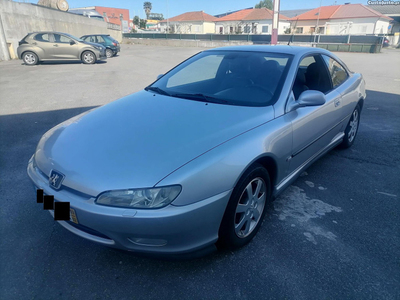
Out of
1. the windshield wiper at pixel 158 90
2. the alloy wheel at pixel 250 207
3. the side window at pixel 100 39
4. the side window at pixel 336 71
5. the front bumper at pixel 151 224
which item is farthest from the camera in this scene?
the side window at pixel 100 39

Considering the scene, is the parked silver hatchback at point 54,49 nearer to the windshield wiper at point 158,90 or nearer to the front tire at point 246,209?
the windshield wiper at point 158,90

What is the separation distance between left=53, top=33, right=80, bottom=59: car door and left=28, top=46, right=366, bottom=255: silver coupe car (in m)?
13.3

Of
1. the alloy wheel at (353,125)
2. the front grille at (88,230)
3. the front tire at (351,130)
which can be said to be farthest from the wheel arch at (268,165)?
the alloy wheel at (353,125)

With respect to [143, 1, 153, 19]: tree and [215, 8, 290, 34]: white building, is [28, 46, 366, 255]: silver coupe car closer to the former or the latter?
[215, 8, 290, 34]: white building

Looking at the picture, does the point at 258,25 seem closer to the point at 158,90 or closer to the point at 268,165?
the point at 158,90

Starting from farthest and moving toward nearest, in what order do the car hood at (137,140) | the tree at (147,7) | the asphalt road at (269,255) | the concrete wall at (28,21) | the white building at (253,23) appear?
the tree at (147,7) < the white building at (253,23) < the concrete wall at (28,21) < the asphalt road at (269,255) < the car hood at (137,140)

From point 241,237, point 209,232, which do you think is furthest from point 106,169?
point 241,237

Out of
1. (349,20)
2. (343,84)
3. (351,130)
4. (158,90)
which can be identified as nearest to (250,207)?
(158,90)

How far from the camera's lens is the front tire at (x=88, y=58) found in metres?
14.9

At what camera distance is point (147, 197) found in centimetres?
182

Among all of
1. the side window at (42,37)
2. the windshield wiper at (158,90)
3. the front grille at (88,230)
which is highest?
the side window at (42,37)

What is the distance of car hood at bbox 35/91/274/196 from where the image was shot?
1914mm

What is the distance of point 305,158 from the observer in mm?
3150

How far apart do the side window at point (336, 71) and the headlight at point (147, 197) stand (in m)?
2.91
